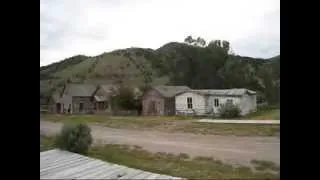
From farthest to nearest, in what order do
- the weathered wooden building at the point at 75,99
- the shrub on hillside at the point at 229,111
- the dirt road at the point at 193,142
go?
1. the weathered wooden building at the point at 75,99
2. the shrub on hillside at the point at 229,111
3. the dirt road at the point at 193,142

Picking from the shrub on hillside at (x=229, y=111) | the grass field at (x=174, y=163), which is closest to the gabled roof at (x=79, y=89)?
the grass field at (x=174, y=163)

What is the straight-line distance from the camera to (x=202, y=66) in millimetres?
2867

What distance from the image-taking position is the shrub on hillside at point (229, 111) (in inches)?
113

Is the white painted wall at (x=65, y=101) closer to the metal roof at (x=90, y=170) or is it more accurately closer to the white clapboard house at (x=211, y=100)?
the metal roof at (x=90, y=170)

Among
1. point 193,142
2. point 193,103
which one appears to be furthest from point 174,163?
point 193,103

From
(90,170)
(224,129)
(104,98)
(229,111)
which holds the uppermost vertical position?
(104,98)

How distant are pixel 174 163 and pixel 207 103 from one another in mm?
539

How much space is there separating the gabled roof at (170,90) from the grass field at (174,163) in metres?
0.48

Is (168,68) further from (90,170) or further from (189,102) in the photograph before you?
(90,170)

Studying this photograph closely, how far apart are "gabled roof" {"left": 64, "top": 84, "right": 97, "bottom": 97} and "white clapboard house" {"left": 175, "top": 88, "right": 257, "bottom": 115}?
70cm

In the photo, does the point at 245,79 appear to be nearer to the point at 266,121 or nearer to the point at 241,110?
the point at 241,110

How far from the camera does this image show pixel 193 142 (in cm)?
296
